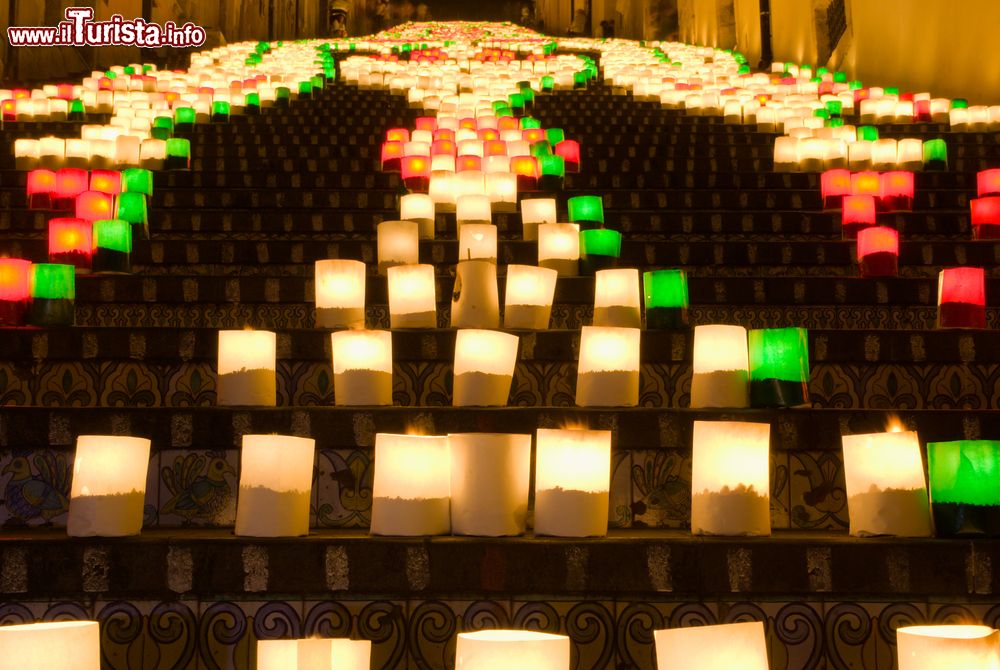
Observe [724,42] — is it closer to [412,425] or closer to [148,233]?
[148,233]

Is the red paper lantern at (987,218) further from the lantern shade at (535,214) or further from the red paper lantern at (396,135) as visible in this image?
the red paper lantern at (396,135)

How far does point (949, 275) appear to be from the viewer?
3195mm

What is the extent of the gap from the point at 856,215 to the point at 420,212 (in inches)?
66.4

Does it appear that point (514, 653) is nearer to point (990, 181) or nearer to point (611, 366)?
point (611, 366)

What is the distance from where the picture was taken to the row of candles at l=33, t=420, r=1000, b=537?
1.94 meters

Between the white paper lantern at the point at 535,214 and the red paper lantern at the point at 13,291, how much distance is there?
1866 millimetres

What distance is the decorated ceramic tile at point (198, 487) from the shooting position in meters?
2.32

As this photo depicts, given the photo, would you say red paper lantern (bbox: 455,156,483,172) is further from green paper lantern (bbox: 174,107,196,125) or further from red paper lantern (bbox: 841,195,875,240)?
green paper lantern (bbox: 174,107,196,125)

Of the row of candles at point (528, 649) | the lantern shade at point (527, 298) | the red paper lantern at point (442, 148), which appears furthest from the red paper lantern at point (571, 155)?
the row of candles at point (528, 649)

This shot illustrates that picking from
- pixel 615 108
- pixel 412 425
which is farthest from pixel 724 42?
pixel 412 425

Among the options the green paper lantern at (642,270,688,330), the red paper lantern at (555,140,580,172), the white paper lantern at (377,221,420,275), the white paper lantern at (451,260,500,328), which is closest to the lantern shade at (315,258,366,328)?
the white paper lantern at (451,260,500,328)

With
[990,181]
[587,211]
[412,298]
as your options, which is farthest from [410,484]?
[990,181]

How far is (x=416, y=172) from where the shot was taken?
5.41 m

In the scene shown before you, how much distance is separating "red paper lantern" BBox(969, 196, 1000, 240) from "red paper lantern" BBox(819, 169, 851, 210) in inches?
23.7
